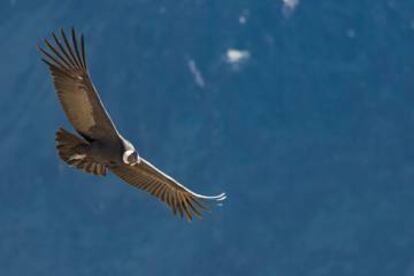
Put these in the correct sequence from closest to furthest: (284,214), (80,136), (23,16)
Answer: (80,136)
(284,214)
(23,16)

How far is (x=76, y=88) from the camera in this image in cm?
2908

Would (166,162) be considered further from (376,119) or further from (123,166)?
(123,166)

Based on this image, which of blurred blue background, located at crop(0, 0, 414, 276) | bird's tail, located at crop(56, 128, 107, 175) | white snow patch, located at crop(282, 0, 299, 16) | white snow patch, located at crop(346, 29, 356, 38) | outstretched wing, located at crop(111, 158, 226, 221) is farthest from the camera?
white snow patch, located at crop(346, 29, 356, 38)

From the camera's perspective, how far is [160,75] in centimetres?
5584

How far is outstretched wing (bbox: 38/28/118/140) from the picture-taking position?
1133 inches

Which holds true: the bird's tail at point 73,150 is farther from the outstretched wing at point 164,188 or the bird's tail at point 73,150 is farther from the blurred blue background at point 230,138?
the blurred blue background at point 230,138

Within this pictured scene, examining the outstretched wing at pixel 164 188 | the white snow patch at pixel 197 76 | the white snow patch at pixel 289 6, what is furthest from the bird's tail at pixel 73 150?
the white snow patch at pixel 289 6

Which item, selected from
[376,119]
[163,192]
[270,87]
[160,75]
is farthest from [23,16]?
[163,192]

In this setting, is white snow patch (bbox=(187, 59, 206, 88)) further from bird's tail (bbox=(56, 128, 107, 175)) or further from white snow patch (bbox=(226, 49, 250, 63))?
bird's tail (bbox=(56, 128, 107, 175))

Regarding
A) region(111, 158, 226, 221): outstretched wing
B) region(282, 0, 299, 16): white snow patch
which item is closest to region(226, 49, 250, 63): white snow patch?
region(282, 0, 299, 16): white snow patch

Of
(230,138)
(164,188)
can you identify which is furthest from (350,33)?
(164,188)

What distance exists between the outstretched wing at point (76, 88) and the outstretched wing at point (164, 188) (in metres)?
1.76

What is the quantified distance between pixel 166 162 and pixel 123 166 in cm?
2333

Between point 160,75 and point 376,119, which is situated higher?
point 376,119
